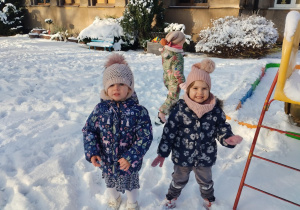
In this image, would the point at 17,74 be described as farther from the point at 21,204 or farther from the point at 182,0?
the point at 182,0

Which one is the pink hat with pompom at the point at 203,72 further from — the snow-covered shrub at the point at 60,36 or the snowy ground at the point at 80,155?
the snow-covered shrub at the point at 60,36

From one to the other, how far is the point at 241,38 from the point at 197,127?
736 cm

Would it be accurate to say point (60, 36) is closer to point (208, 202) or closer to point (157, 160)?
point (157, 160)

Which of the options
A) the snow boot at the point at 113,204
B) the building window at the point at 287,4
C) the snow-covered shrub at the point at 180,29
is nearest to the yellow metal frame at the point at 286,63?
the snow boot at the point at 113,204

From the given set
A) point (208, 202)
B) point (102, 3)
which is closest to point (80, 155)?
point (208, 202)

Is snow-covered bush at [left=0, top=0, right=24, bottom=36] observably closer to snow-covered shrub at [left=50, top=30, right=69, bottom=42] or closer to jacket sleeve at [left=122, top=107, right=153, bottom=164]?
snow-covered shrub at [left=50, top=30, right=69, bottom=42]

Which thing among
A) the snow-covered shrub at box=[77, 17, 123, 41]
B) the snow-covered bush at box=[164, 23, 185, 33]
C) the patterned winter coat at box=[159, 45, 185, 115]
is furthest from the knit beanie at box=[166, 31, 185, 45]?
the snow-covered shrub at box=[77, 17, 123, 41]

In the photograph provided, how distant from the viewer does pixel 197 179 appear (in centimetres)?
221

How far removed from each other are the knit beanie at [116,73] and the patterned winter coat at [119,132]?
6.0 inches

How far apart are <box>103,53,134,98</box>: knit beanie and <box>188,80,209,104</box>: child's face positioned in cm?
52

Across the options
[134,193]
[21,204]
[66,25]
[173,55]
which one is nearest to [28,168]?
[21,204]

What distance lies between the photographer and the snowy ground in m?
2.42

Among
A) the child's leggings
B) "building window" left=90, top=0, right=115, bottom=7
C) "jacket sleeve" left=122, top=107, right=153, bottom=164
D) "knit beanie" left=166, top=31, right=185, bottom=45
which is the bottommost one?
the child's leggings

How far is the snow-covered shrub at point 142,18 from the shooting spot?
9875 millimetres
